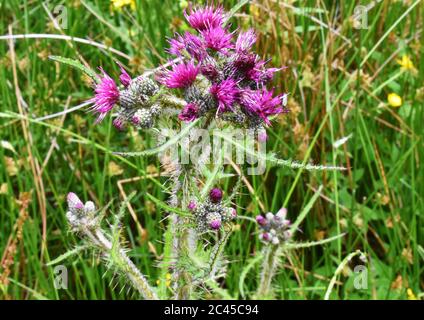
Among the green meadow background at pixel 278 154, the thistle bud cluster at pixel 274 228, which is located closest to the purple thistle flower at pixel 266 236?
the thistle bud cluster at pixel 274 228

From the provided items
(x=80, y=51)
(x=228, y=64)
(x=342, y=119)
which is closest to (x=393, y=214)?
(x=342, y=119)

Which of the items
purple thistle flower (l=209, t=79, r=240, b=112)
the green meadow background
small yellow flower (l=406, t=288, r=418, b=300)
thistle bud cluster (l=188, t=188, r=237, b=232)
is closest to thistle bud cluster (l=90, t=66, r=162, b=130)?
purple thistle flower (l=209, t=79, r=240, b=112)

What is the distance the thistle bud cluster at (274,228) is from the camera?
1.87 m

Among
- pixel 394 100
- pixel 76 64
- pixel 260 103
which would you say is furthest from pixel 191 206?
pixel 394 100

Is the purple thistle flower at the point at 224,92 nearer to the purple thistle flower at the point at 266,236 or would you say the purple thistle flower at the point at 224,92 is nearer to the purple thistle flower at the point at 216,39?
the purple thistle flower at the point at 216,39

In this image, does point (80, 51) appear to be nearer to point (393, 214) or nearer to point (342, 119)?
point (342, 119)

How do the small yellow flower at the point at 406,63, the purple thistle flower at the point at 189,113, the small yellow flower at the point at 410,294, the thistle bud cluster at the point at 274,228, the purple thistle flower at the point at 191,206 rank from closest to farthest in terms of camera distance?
the purple thistle flower at the point at 189,113 → the purple thistle flower at the point at 191,206 → the thistle bud cluster at the point at 274,228 → the small yellow flower at the point at 410,294 → the small yellow flower at the point at 406,63

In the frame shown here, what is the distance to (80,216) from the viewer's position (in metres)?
1.55

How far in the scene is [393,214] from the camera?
2.25 meters

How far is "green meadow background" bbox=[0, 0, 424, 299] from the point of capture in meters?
2.27

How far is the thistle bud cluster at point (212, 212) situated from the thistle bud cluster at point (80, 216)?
238mm

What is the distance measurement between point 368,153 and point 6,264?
1377 mm

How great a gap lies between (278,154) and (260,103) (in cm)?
115

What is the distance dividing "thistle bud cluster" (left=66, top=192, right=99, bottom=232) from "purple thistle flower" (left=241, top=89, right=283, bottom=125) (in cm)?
47
